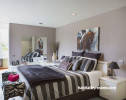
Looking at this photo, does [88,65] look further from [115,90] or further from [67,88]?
[67,88]

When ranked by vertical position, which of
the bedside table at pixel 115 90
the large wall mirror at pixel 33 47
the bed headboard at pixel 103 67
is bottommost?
the bedside table at pixel 115 90

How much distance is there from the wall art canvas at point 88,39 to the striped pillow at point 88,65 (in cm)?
53

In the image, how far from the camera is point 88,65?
3098mm

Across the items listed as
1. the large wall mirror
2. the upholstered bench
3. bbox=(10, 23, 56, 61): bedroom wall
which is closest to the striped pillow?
the upholstered bench

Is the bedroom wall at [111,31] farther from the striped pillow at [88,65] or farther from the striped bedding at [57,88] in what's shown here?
the striped bedding at [57,88]

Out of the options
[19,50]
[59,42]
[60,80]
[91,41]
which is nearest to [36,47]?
[19,50]

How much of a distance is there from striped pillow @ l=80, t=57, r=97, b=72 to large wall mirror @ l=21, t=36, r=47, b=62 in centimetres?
266

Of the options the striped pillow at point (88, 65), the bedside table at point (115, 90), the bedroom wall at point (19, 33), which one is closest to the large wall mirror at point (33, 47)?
the bedroom wall at point (19, 33)

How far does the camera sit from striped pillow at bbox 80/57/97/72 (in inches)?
121

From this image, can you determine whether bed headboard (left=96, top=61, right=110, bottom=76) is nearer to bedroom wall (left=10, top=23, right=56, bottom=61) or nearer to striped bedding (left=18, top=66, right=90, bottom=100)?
striped bedding (left=18, top=66, right=90, bottom=100)

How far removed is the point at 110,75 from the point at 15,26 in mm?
4105

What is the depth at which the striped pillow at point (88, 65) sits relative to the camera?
121 inches

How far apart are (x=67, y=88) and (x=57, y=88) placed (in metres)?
0.25

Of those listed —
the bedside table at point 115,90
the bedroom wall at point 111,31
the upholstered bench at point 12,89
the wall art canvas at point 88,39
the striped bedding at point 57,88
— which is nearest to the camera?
the striped bedding at point 57,88
